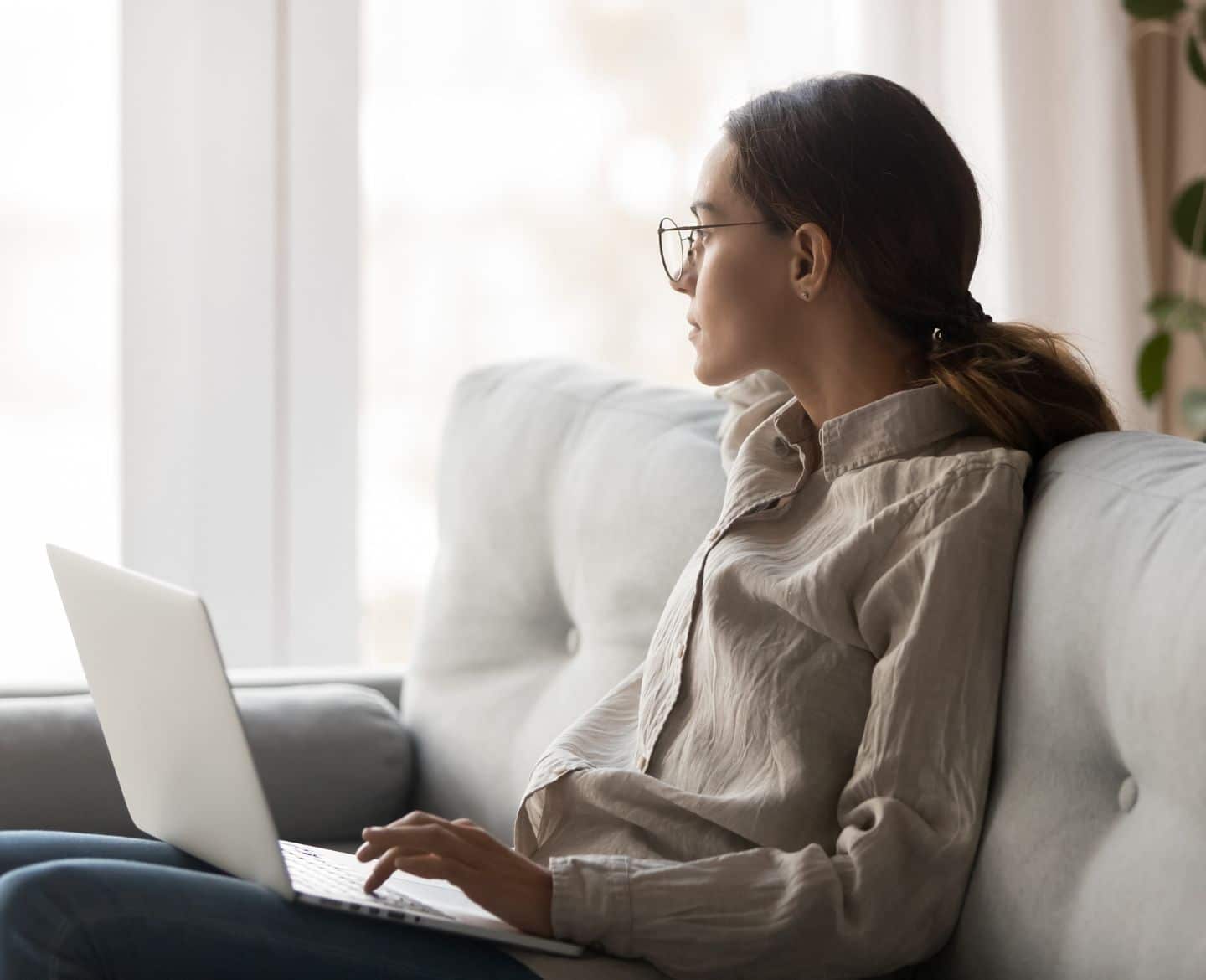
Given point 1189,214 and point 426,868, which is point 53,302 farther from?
point 1189,214

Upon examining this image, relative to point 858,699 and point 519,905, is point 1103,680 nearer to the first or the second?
point 858,699

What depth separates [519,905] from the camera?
0.87m

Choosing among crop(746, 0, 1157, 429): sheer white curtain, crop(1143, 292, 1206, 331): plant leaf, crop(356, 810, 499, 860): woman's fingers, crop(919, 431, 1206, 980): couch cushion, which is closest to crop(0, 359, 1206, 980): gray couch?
crop(919, 431, 1206, 980): couch cushion

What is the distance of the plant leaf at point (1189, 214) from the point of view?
82.2 inches

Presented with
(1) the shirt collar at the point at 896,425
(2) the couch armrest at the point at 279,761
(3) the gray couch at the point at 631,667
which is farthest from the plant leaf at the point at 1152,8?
(2) the couch armrest at the point at 279,761

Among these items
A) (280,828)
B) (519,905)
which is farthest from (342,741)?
(519,905)

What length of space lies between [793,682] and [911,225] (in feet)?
1.15

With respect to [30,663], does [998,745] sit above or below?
above

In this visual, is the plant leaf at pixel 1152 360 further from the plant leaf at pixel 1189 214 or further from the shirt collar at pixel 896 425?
the shirt collar at pixel 896 425

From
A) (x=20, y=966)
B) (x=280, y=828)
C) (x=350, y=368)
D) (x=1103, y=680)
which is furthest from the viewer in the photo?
(x=350, y=368)

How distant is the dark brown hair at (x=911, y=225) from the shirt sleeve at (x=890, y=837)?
107 mm

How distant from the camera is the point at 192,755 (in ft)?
2.99

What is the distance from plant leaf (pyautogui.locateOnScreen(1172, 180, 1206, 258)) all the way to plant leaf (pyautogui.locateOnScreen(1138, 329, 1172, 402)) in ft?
0.45

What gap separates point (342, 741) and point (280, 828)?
11 centimetres
